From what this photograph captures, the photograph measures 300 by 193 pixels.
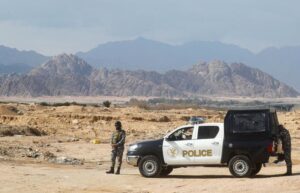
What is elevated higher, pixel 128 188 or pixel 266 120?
pixel 266 120

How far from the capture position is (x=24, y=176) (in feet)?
75.7

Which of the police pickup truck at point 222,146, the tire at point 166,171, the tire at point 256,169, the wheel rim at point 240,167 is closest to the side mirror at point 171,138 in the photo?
the police pickup truck at point 222,146

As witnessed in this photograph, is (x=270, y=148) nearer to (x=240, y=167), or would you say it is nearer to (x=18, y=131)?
(x=240, y=167)

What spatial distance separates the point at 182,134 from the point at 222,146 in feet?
5.11

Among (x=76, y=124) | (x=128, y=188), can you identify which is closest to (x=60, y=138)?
(x=76, y=124)

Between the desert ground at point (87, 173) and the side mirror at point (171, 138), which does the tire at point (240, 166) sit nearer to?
the desert ground at point (87, 173)

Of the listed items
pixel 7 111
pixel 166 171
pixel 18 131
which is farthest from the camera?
pixel 7 111

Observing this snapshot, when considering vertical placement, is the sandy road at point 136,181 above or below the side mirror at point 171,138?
below

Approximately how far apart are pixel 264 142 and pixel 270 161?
697 millimetres

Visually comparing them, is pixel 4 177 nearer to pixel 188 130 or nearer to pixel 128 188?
pixel 128 188

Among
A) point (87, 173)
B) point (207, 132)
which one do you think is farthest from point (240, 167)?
point (87, 173)

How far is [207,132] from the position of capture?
2206cm

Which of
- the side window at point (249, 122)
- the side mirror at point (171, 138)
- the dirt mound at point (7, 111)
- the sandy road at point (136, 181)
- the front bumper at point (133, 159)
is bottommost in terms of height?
the sandy road at point (136, 181)

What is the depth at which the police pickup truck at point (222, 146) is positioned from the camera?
2120 centimetres
